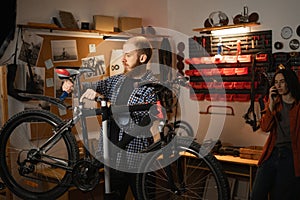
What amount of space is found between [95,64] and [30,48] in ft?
2.49

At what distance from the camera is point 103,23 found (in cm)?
429

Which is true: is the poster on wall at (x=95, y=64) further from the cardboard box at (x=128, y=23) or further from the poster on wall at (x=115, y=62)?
the cardboard box at (x=128, y=23)

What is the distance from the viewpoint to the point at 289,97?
11.6ft

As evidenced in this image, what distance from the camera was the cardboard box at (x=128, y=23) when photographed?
450cm

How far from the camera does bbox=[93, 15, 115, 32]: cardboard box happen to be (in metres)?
4.25

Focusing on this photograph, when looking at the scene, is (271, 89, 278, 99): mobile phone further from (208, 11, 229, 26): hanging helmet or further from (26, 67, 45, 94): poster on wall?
(26, 67, 45, 94): poster on wall

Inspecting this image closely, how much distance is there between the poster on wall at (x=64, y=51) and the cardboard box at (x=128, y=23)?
676 mm

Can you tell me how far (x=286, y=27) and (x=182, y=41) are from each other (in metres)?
1.34

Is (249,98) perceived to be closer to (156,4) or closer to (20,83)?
(156,4)

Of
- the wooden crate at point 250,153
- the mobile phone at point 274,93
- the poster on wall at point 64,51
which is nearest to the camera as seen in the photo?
the mobile phone at point 274,93

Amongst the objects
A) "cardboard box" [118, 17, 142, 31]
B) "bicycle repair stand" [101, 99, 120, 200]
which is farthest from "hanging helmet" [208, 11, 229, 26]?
"bicycle repair stand" [101, 99, 120, 200]

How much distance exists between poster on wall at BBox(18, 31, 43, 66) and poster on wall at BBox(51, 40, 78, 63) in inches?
6.1

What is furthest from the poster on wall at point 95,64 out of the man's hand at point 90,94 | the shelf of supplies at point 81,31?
the man's hand at point 90,94

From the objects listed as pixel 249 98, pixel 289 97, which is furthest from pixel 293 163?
pixel 249 98
